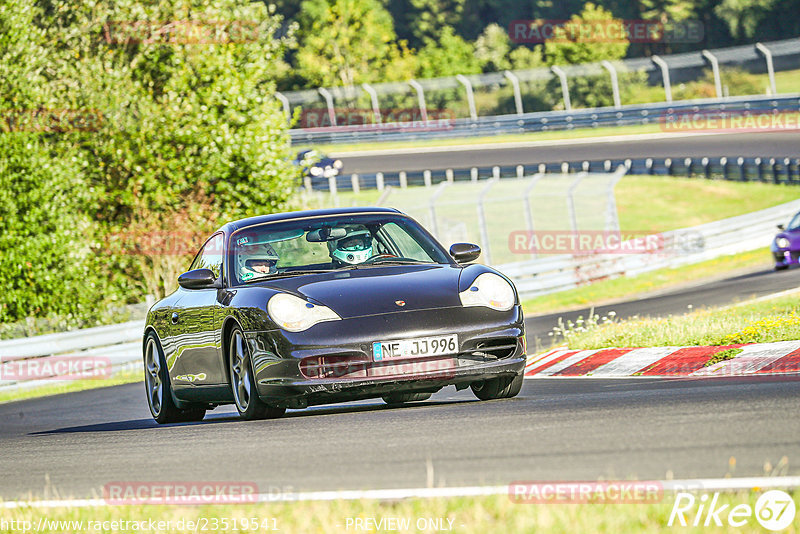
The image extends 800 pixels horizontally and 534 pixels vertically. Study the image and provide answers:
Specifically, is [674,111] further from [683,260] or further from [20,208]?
[20,208]

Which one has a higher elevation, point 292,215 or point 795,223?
point 292,215

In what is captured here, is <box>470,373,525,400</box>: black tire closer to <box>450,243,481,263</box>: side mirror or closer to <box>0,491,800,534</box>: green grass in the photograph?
<box>450,243,481,263</box>: side mirror

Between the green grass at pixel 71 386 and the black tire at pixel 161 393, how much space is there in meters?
7.38

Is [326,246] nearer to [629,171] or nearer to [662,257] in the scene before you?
[662,257]

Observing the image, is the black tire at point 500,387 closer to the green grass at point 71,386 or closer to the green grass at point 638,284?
the green grass at point 71,386

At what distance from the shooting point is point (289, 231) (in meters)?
9.19

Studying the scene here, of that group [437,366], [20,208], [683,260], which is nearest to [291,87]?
[683,260]

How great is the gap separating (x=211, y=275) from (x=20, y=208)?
14.8 meters

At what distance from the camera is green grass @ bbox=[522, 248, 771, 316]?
2616 cm

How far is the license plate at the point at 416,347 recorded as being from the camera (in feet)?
25.9
